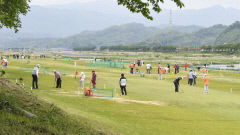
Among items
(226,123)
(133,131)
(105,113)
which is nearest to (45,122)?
(133,131)

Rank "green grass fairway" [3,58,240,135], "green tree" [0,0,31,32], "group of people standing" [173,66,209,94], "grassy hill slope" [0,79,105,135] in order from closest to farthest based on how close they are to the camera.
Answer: "grassy hill slope" [0,79,105,135] < "green grass fairway" [3,58,240,135] < "green tree" [0,0,31,32] < "group of people standing" [173,66,209,94]

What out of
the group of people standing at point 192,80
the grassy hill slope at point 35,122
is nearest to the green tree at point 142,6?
the grassy hill slope at point 35,122

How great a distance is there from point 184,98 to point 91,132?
14.8 m

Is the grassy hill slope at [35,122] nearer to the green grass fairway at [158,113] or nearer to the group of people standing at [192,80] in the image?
the green grass fairway at [158,113]

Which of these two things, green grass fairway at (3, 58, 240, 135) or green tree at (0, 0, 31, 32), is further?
green tree at (0, 0, 31, 32)

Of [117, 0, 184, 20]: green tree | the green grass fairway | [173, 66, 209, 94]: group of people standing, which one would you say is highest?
[117, 0, 184, 20]: green tree

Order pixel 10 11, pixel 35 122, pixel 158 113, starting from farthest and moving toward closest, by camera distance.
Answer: pixel 10 11 → pixel 158 113 → pixel 35 122

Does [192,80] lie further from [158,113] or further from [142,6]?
[142,6]

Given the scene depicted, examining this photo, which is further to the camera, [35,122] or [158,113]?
[158,113]

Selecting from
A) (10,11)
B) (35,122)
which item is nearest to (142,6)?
(35,122)

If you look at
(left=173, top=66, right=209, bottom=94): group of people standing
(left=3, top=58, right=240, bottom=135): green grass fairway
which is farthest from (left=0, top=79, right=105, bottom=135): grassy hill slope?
(left=173, top=66, right=209, bottom=94): group of people standing

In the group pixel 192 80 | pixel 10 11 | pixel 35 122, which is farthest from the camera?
pixel 192 80

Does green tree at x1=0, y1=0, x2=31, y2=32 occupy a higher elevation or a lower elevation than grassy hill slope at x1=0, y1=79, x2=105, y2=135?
higher

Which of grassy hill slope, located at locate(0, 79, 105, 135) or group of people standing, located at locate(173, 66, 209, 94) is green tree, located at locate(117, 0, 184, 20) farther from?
group of people standing, located at locate(173, 66, 209, 94)
